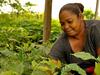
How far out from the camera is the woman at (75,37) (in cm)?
254

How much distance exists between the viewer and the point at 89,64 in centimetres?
256

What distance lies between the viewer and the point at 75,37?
2.72 m

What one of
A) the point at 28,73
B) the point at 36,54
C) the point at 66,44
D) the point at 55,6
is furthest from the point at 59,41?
the point at 55,6

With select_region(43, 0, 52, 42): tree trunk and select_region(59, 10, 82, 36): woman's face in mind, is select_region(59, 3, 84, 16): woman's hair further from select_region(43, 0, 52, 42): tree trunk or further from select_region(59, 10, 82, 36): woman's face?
select_region(43, 0, 52, 42): tree trunk

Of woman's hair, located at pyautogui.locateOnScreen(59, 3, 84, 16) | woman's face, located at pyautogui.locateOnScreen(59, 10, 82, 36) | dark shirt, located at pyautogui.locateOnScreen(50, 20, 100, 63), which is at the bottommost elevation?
dark shirt, located at pyautogui.locateOnScreen(50, 20, 100, 63)

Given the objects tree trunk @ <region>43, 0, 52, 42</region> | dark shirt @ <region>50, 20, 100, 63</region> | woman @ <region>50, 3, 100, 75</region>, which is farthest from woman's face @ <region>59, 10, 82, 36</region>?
tree trunk @ <region>43, 0, 52, 42</region>

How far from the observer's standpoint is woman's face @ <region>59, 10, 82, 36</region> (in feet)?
8.14

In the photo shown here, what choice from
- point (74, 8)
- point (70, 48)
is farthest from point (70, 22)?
point (70, 48)

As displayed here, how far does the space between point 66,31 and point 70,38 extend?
20 centimetres

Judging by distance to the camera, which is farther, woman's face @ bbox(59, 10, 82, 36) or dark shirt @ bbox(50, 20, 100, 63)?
dark shirt @ bbox(50, 20, 100, 63)

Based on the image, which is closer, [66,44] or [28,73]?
[28,73]

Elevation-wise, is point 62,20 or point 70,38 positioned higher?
point 62,20

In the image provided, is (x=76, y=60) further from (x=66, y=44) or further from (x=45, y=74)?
(x=45, y=74)

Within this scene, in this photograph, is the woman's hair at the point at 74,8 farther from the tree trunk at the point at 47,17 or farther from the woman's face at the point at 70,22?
the tree trunk at the point at 47,17
